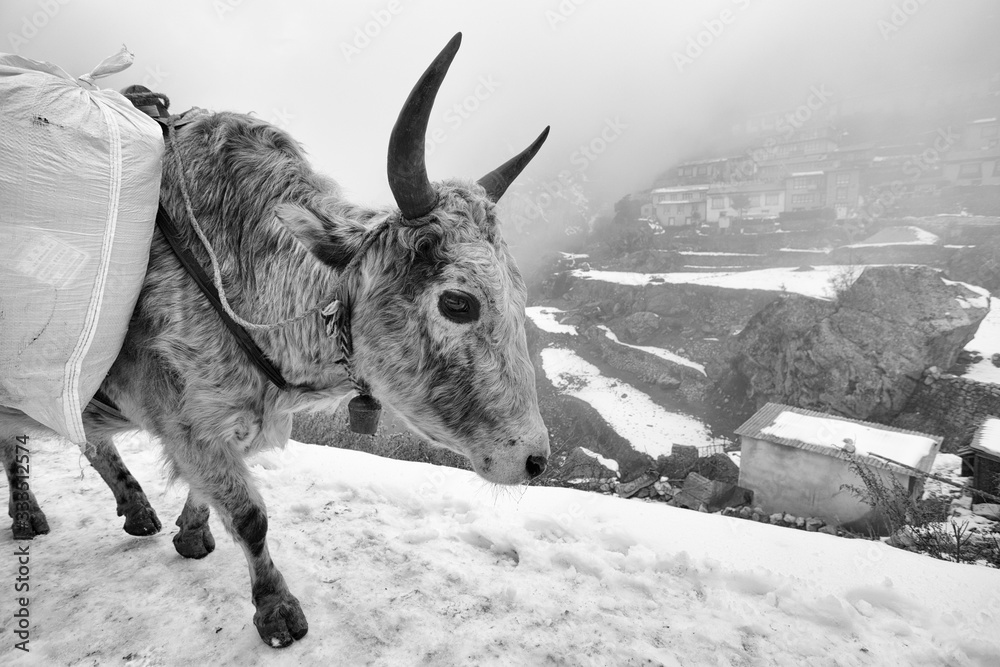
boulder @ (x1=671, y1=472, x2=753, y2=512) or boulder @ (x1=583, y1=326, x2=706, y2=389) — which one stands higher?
boulder @ (x1=671, y1=472, x2=753, y2=512)

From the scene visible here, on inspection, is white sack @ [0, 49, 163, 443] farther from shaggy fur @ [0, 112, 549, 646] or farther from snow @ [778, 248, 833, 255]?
snow @ [778, 248, 833, 255]

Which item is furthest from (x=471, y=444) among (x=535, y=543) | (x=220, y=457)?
(x=535, y=543)

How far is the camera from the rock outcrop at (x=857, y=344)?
3250cm

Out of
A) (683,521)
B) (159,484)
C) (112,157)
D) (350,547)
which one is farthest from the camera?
(159,484)

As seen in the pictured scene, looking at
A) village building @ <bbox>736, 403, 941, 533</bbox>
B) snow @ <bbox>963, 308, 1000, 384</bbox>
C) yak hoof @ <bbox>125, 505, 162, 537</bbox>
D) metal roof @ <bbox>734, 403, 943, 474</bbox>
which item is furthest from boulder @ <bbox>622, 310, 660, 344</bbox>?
yak hoof @ <bbox>125, 505, 162, 537</bbox>

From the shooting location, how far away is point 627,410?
122ft

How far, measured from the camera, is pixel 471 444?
7.07ft

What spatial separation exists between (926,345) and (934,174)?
34330mm

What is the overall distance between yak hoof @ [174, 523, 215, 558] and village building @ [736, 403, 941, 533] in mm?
14355

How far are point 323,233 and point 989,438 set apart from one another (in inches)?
764

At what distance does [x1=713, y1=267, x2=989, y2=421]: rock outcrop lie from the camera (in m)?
32.5

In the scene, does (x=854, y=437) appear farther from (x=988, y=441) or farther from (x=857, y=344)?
(x=857, y=344)

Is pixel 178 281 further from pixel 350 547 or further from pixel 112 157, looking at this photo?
pixel 350 547

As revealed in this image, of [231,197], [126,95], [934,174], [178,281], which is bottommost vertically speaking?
[178,281]
